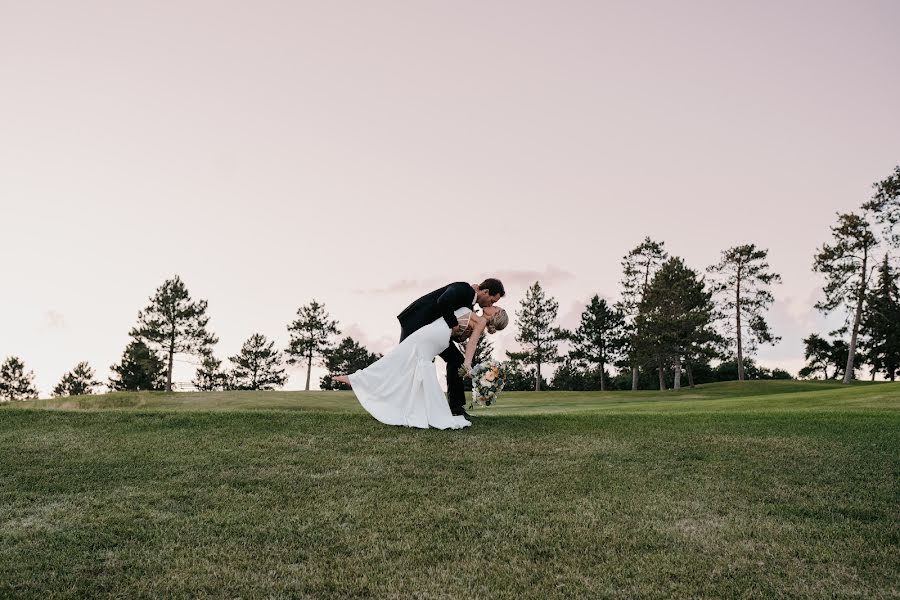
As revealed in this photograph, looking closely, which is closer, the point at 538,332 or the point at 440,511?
the point at 440,511

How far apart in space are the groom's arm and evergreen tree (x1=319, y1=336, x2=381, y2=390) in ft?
218

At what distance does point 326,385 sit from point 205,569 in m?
79.3

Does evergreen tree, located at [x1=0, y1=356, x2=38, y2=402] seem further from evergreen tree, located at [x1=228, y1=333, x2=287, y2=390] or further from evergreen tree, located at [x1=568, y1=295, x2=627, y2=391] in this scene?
evergreen tree, located at [x1=568, y1=295, x2=627, y2=391]

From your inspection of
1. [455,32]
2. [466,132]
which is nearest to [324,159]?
[466,132]

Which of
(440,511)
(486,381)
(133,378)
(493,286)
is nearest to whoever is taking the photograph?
(440,511)

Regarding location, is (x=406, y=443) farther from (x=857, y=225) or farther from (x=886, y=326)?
(x=886, y=326)

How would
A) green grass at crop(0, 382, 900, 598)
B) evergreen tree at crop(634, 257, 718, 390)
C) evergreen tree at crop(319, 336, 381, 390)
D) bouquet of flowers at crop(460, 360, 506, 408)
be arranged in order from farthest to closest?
1. evergreen tree at crop(319, 336, 381, 390)
2. evergreen tree at crop(634, 257, 718, 390)
3. bouquet of flowers at crop(460, 360, 506, 408)
4. green grass at crop(0, 382, 900, 598)

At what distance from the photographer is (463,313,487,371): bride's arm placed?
32.9 feet

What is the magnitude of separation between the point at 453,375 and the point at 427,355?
33.5 inches

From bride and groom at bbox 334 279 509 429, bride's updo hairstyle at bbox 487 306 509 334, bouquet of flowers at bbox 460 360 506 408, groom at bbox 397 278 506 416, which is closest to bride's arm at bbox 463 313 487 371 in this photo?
bride and groom at bbox 334 279 509 429

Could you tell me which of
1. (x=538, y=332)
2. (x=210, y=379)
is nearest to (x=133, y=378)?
(x=210, y=379)

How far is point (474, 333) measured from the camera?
10.1m

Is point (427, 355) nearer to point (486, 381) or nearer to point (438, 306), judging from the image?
point (438, 306)

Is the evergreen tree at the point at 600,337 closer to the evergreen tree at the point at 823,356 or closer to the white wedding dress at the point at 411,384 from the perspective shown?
the evergreen tree at the point at 823,356
